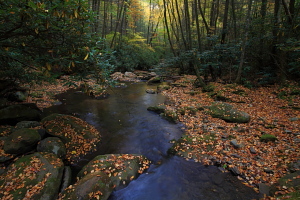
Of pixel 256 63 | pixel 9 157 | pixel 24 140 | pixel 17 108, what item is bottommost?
pixel 9 157

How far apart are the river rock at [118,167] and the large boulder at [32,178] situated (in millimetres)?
714

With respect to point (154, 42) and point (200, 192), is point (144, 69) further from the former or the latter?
point (200, 192)

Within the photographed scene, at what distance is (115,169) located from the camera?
15.6ft

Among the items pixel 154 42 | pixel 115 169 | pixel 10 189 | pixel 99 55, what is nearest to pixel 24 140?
pixel 10 189

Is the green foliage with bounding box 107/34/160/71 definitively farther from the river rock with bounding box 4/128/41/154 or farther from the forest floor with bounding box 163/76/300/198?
the river rock with bounding box 4/128/41/154

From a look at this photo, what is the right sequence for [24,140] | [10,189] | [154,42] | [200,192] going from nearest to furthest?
[10,189], [200,192], [24,140], [154,42]

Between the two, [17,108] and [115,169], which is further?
[17,108]

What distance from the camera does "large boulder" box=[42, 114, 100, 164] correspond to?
5.79 metres

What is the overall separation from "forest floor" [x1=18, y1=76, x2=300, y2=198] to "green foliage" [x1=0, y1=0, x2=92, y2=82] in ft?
2.84

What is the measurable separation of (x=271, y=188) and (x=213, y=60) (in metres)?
10.3

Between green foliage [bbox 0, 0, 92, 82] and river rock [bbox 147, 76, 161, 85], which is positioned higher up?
green foliage [bbox 0, 0, 92, 82]

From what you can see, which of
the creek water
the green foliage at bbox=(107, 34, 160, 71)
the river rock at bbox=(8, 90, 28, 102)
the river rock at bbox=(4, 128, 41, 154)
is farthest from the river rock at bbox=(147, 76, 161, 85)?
the river rock at bbox=(4, 128, 41, 154)

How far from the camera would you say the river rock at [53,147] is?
17.1 feet

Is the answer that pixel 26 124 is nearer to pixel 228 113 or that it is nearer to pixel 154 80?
pixel 228 113
